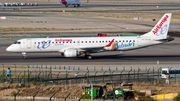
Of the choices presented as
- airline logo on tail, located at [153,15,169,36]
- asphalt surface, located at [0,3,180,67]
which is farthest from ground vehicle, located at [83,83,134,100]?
airline logo on tail, located at [153,15,169,36]

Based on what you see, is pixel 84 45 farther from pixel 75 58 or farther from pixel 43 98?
pixel 43 98

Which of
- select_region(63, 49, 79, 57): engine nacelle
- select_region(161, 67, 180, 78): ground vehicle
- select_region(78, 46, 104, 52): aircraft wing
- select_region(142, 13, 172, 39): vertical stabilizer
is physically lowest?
select_region(161, 67, 180, 78): ground vehicle

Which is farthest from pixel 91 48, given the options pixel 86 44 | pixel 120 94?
pixel 120 94

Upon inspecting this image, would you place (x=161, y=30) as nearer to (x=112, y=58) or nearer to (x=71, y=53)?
(x=112, y=58)

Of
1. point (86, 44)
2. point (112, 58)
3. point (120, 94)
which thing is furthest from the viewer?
point (112, 58)

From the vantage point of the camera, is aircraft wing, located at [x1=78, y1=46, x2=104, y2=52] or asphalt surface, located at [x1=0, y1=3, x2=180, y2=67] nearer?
asphalt surface, located at [x1=0, y1=3, x2=180, y2=67]

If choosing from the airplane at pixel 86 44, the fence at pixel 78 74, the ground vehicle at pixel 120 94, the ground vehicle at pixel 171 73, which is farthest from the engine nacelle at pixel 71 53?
the ground vehicle at pixel 120 94

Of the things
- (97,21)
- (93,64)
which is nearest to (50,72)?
(93,64)

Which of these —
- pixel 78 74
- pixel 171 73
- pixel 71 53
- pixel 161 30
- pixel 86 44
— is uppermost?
pixel 161 30

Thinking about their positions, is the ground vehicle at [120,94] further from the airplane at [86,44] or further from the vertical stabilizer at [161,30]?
the vertical stabilizer at [161,30]

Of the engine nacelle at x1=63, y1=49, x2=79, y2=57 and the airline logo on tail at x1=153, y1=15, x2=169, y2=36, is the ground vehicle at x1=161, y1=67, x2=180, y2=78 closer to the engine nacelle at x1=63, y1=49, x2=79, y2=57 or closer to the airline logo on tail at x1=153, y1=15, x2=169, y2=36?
the airline logo on tail at x1=153, y1=15, x2=169, y2=36

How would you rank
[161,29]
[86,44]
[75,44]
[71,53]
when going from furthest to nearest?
1. [161,29]
2. [86,44]
3. [75,44]
4. [71,53]

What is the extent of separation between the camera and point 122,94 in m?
46.4

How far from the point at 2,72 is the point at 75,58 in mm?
17023
